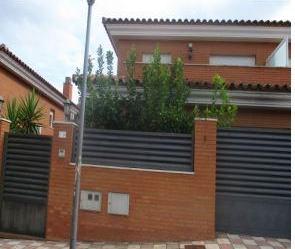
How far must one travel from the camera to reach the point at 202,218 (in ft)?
22.5

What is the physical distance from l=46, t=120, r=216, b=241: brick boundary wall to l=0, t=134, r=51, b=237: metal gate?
0.39m

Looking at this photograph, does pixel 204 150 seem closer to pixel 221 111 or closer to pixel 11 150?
pixel 221 111

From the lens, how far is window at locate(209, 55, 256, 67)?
1286cm

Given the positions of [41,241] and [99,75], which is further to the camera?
[99,75]

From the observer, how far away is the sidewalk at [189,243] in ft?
20.9

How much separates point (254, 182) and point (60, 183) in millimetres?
4109

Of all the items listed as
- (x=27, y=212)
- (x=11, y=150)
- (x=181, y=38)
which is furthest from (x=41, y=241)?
(x=181, y=38)

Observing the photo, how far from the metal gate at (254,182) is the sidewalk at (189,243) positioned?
0.85 feet

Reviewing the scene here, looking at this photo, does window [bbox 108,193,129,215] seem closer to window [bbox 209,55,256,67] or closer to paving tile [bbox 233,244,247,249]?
paving tile [bbox 233,244,247,249]

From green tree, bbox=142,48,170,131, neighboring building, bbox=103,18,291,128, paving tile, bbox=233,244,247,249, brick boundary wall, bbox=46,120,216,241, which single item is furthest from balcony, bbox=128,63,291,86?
paving tile, bbox=233,244,247,249

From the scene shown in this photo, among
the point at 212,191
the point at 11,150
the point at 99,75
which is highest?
the point at 99,75

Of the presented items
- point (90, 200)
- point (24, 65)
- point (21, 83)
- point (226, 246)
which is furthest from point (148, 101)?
point (21, 83)

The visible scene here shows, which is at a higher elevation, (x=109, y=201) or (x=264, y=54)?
(x=264, y=54)

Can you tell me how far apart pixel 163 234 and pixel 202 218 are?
85 cm
